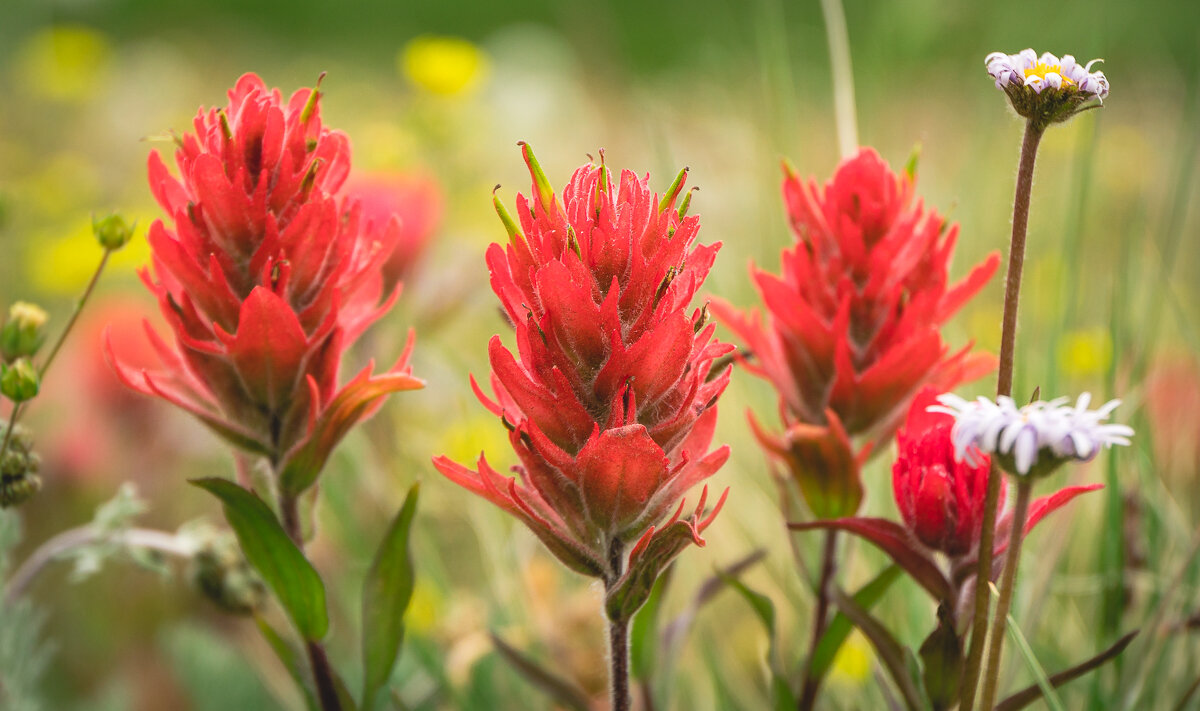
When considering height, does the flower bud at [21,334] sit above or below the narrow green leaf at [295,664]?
above

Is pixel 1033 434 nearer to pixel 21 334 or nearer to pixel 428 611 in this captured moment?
pixel 21 334

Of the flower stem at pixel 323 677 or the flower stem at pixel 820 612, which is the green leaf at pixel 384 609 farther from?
the flower stem at pixel 820 612

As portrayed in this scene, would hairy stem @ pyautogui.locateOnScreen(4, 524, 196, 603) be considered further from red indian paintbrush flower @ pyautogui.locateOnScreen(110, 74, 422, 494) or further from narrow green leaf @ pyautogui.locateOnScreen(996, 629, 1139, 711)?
narrow green leaf @ pyautogui.locateOnScreen(996, 629, 1139, 711)

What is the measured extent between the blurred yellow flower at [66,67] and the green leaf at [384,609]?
2.69 metres

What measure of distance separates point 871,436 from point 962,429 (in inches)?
11.0

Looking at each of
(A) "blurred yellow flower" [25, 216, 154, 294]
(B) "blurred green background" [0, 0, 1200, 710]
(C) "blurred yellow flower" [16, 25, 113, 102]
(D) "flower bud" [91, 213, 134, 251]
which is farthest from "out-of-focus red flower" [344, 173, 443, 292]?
(C) "blurred yellow flower" [16, 25, 113, 102]

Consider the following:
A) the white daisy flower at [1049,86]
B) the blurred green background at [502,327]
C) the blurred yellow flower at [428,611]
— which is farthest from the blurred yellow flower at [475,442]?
the white daisy flower at [1049,86]

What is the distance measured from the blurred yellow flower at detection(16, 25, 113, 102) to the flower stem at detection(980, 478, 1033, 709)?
3064 millimetres

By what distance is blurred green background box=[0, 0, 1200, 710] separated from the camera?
126cm

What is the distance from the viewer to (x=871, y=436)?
2.92ft

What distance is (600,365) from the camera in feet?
2.23

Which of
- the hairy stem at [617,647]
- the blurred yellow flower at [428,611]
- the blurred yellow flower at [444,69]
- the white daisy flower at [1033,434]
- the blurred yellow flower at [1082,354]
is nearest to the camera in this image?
the white daisy flower at [1033,434]

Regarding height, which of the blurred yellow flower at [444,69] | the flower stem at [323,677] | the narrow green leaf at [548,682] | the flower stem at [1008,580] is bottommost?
the narrow green leaf at [548,682]

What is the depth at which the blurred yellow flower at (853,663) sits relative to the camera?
137 cm
